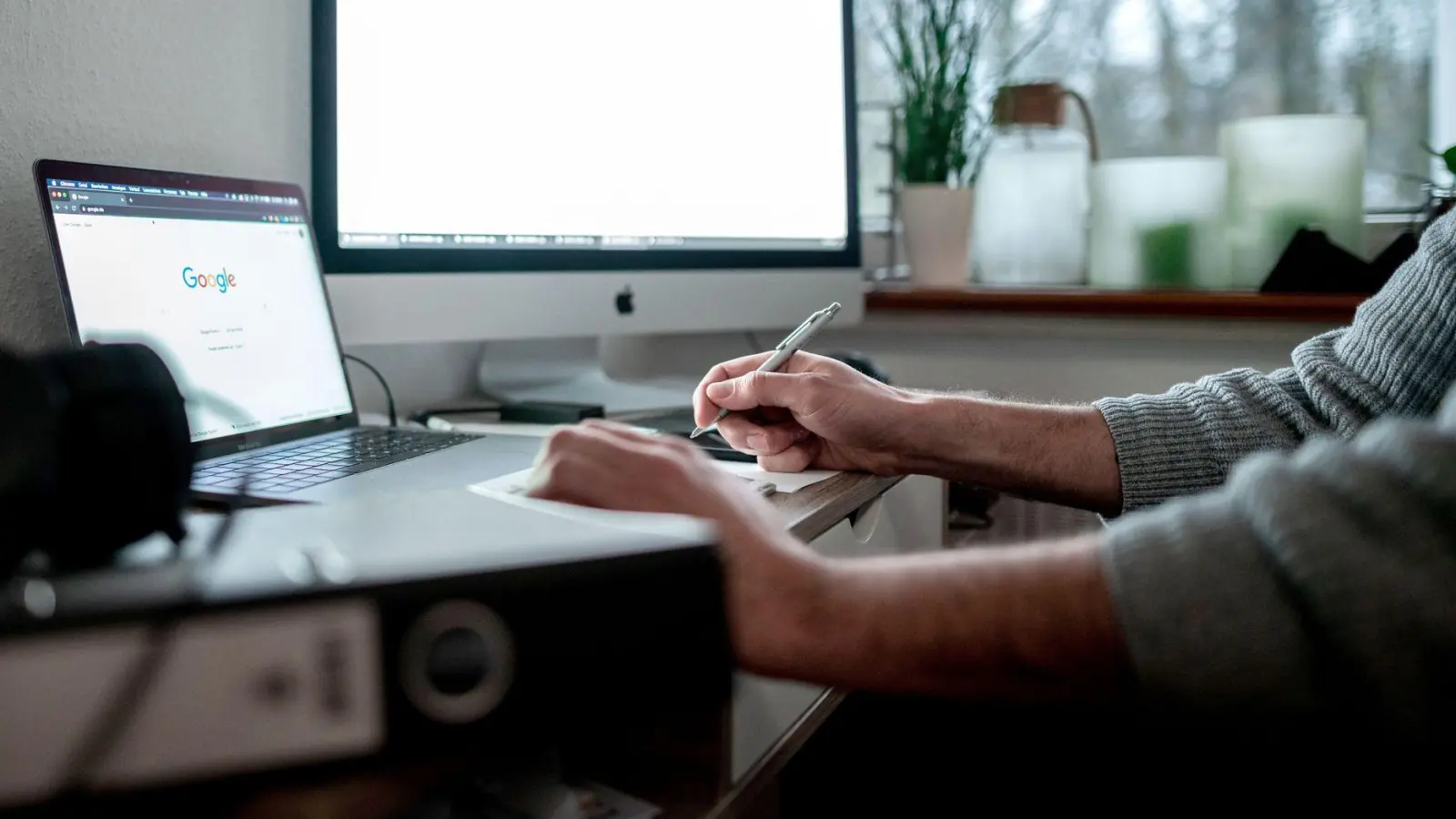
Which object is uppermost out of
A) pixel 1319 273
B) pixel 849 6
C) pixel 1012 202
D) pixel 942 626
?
pixel 849 6

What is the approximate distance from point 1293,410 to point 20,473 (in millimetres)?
897

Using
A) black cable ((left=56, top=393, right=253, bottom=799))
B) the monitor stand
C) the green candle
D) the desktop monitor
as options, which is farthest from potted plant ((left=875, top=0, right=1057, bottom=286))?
black cable ((left=56, top=393, right=253, bottom=799))

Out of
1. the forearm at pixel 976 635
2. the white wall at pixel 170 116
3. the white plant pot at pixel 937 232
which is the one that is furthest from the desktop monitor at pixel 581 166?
the forearm at pixel 976 635

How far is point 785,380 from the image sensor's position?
2.87 feet

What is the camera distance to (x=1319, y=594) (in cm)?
42

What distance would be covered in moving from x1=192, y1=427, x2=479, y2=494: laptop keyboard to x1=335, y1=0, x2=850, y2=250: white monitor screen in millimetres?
184

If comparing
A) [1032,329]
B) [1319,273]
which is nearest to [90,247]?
[1032,329]

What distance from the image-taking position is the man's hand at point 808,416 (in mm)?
867

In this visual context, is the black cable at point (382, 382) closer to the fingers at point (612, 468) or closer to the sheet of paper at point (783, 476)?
the sheet of paper at point (783, 476)

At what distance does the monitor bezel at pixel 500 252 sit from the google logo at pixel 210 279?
0.36 ft

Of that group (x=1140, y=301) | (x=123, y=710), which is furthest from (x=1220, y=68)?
(x=123, y=710)

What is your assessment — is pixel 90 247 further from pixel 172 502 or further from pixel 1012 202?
pixel 1012 202

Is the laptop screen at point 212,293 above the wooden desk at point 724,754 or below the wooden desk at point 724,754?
above

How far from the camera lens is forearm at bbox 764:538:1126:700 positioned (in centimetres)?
46
